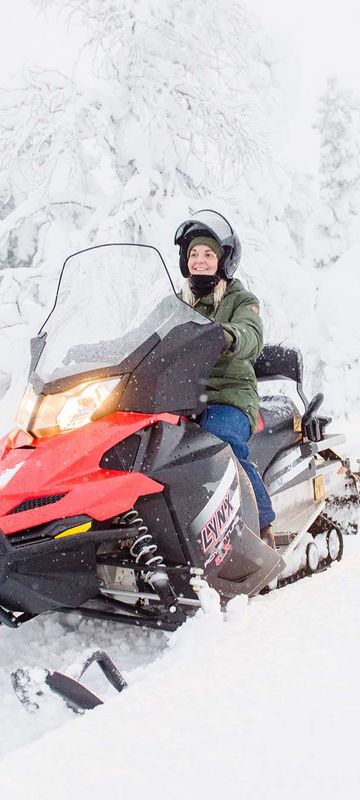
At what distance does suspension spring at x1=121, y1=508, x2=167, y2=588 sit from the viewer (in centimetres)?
295

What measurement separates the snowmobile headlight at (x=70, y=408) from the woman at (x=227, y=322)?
30.3 inches

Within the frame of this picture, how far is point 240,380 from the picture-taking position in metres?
3.80

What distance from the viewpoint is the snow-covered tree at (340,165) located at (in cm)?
2267

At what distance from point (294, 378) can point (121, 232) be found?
21.0 ft

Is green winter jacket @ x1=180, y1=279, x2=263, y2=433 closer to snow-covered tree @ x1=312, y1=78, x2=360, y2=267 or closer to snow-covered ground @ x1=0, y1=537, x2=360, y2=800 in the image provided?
snow-covered ground @ x1=0, y1=537, x2=360, y2=800

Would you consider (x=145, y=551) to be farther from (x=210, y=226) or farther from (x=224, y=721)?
(x=210, y=226)

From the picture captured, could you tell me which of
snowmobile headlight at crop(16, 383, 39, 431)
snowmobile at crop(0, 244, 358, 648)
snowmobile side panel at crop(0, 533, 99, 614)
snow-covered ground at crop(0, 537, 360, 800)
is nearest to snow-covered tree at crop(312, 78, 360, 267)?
snowmobile at crop(0, 244, 358, 648)

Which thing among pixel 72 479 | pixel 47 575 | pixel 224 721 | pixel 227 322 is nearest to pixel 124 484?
pixel 72 479

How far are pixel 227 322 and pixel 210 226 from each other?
479 mm

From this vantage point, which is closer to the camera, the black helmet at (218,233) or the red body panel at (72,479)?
the red body panel at (72,479)

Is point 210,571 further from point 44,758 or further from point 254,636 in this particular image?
point 44,758

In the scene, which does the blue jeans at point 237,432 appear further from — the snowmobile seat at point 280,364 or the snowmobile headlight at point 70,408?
the snowmobile seat at point 280,364

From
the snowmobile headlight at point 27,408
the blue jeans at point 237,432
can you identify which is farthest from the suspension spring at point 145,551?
the blue jeans at point 237,432

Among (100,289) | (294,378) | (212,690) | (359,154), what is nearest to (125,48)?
(100,289)
